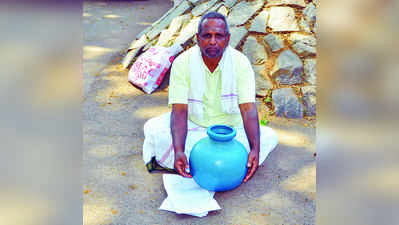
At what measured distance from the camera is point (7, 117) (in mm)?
536

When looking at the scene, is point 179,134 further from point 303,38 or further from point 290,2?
point 290,2

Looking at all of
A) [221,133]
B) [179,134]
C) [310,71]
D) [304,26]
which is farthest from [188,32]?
[221,133]

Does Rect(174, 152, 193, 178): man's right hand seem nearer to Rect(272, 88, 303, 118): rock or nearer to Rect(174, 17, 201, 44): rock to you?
Rect(272, 88, 303, 118): rock

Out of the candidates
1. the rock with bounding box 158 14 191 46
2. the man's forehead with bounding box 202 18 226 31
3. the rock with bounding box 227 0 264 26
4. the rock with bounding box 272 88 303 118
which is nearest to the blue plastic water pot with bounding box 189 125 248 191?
the man's forehead with bounding box 202 18 226 31

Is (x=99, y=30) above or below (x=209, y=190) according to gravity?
above

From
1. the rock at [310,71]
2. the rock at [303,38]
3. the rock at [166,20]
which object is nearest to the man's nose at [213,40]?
the rock at [310,71]

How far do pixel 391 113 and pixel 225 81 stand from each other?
109 inches

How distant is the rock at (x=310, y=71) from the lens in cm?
480

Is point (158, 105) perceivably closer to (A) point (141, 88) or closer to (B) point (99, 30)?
(A) point (141, 88)

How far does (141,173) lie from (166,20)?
10.9ft

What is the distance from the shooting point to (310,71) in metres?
4.83

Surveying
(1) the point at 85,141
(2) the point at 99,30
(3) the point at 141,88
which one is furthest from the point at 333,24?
(2) the point at 99,30

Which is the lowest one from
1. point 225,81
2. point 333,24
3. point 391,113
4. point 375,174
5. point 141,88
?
point 141,88

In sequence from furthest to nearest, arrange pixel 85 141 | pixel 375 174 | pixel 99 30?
1. pixel 99 30
2. pixel 85 141
3. pixel 375 174
